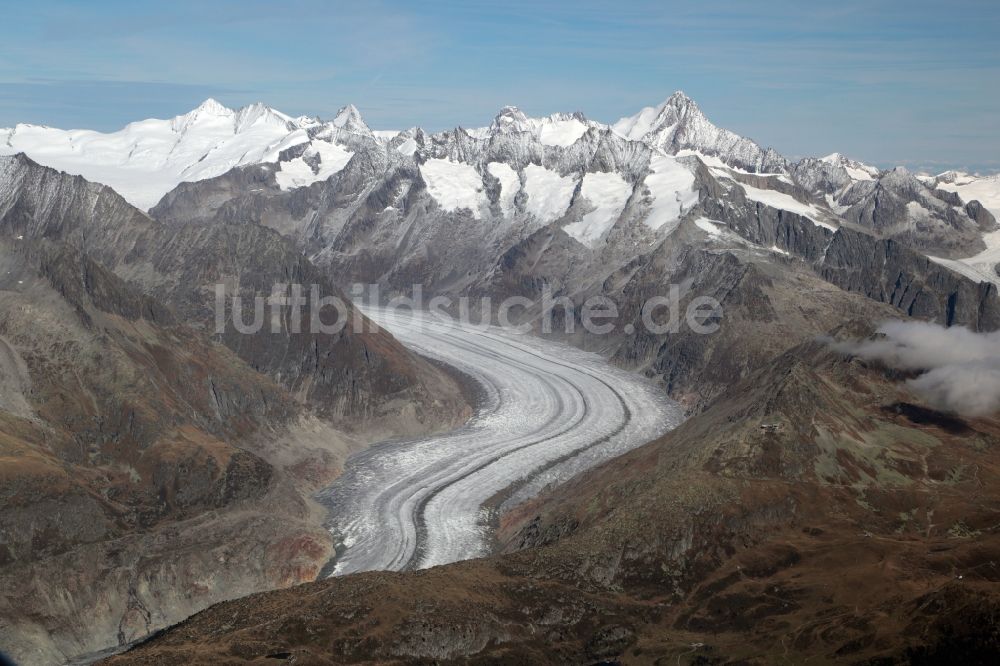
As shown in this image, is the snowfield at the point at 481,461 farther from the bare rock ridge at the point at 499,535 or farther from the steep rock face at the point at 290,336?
the steep rock face at the point at 290,336

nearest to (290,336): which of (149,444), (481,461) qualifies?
(481,461)

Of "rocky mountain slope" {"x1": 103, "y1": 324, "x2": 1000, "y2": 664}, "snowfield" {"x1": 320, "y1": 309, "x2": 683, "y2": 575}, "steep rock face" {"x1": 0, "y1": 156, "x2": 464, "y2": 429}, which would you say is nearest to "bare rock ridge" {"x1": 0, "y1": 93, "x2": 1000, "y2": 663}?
"rocky mountain slope" {"x1": 103, "y1": 324, "x2": 1000, "y2": 664}

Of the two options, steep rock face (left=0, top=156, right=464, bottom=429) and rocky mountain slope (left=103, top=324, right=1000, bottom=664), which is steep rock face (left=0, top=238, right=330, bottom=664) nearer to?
rocky mountain slope (left=103, top=324, right=1000, bottom=664)

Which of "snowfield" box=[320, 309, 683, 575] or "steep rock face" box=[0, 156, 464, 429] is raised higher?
"steep rock face" box=[0, 156, 464, 429]

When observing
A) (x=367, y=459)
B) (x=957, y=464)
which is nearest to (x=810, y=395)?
(x=957, y=464)

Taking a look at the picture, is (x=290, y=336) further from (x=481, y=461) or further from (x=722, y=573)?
(x=722, y=573)

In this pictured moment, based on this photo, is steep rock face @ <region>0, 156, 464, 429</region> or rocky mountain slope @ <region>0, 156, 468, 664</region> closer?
rocky mountain slope @ <region>0, 156, 468, 664</region>

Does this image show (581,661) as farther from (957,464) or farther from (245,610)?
(957,464)
